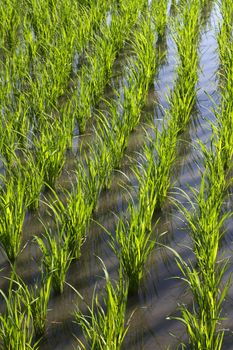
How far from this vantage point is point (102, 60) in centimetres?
397

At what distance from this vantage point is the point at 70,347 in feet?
7.00

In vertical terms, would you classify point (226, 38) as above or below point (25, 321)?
above

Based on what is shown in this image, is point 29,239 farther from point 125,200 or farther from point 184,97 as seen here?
point 184,97

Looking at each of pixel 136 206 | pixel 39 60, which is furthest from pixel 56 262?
pixel 39 60

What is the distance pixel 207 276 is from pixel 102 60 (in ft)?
7.33

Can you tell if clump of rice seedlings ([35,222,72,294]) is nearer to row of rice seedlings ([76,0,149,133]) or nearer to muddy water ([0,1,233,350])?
muddy water ([0,1,233,350])

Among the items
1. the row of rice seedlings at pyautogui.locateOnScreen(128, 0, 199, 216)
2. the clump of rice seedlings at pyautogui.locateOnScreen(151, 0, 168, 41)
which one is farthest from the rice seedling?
the clump of rice seedlings at pyautogui.locateOnScreen(151, 0, 168, 41)

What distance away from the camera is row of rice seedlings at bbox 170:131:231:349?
195cm

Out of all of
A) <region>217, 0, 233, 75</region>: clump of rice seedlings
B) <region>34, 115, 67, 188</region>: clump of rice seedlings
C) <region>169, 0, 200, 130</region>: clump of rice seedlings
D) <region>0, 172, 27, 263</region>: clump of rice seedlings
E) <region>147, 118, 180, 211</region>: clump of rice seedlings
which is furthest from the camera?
<region>217, 0, 233, 75</region>: clump of rice seedlings

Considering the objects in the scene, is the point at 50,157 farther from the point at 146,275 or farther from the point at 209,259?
the point at 209,259

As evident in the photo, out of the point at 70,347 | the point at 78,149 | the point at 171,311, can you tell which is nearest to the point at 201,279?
the point at 171,311

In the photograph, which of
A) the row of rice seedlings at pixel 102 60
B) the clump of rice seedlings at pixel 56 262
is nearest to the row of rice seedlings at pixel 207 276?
the clump of rice seedlings at pixel 56 262

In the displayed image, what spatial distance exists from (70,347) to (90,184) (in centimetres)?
78

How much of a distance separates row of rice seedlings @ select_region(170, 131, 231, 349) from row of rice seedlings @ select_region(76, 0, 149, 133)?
94cm
